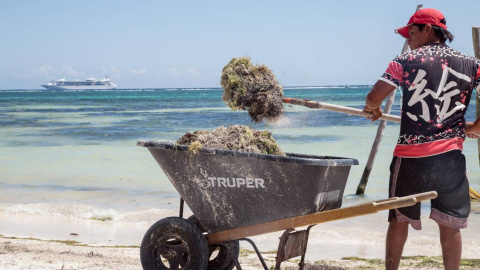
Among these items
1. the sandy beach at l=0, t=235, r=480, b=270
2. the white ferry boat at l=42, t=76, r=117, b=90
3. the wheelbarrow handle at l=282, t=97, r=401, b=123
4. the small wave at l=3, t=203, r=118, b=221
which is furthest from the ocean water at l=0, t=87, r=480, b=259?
the white ferry boat at l=42, t=76, r=117, b=90

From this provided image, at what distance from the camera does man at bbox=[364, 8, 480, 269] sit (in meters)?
3.11

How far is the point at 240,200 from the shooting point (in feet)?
11.7

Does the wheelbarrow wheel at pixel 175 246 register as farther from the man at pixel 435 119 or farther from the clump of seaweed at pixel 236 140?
the man at pixel 435 119

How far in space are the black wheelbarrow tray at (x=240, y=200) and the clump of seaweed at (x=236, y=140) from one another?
0.15 m

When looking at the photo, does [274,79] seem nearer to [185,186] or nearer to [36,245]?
[185,186]

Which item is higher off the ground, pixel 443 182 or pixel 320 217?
pixel 443 182

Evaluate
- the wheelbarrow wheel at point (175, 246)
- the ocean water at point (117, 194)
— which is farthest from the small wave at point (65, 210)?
the wheelbarrow wheel at point (175, 246)

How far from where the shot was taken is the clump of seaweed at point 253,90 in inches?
154

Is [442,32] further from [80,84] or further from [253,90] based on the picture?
[80,84]

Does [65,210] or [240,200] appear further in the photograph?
[65,210]

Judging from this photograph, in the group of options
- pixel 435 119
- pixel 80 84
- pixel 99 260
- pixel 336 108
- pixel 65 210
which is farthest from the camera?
pixel 80 84

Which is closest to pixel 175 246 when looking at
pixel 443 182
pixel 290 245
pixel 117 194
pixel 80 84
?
pixel 290 245

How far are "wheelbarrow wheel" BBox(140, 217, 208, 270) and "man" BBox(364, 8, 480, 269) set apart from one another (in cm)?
121

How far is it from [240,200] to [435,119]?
115 centimetres
